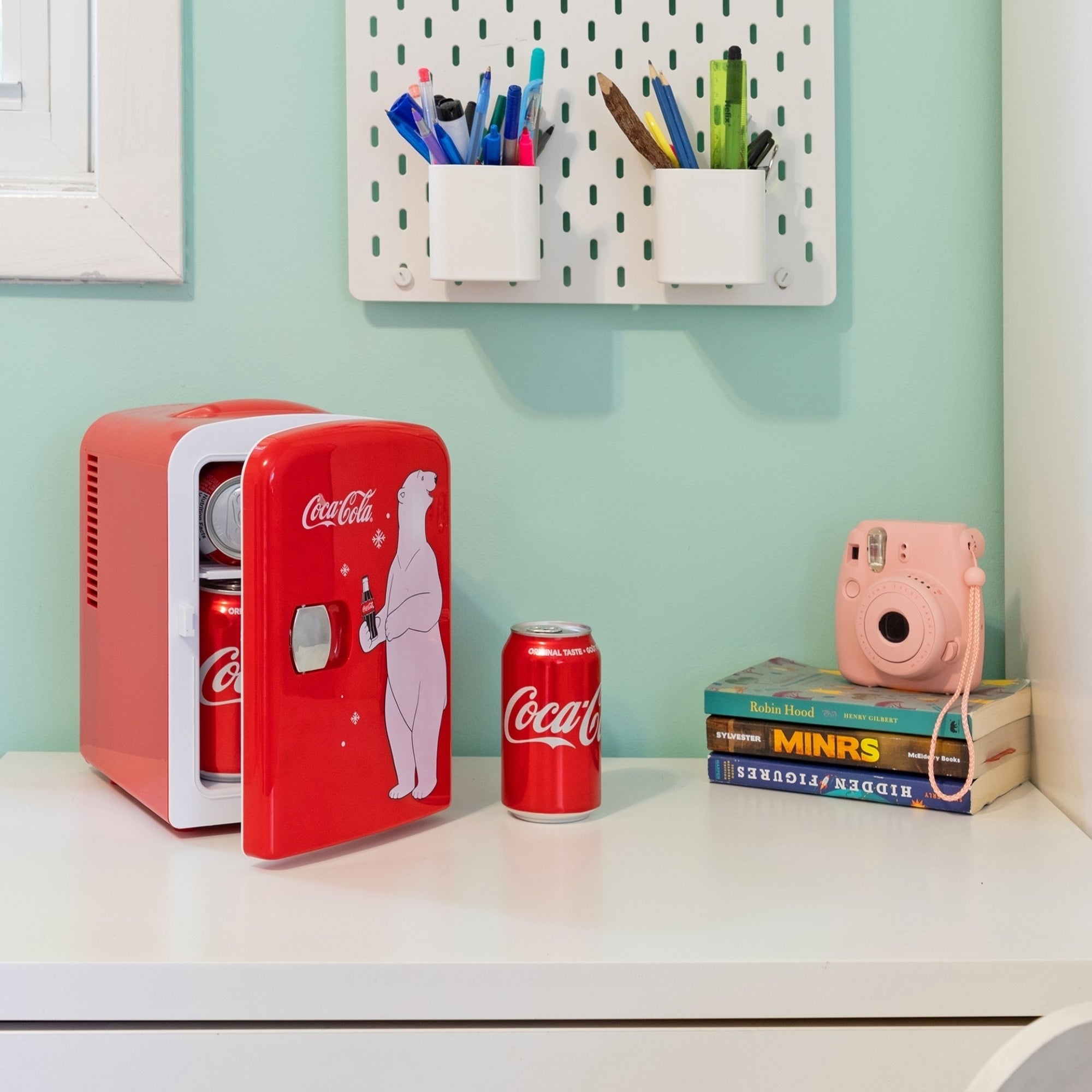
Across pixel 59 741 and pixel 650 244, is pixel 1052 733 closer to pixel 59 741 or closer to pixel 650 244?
pixel 650 244

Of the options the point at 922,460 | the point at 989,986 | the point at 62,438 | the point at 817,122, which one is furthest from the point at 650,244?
the point at 989,986

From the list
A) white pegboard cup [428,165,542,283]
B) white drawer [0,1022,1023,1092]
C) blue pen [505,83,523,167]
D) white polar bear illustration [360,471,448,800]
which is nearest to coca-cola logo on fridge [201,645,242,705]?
white polar bear illustration [360,471,448,800]

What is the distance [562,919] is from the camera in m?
0.66

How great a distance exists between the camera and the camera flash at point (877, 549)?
0.96m

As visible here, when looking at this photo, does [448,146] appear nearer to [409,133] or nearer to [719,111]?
[409,133]

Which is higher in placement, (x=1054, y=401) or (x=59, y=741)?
(x=1054, y=401)

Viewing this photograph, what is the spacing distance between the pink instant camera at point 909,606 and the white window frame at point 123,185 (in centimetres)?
66

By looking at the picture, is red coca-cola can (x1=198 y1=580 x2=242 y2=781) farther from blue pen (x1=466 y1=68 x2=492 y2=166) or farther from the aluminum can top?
blue pen (x1=466 y1=68 x2=492 y2=166)

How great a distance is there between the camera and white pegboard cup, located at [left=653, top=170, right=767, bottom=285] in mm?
942

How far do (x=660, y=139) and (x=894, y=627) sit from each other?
17.9 inches

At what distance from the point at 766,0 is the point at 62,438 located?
0.74m

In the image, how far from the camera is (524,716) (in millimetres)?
817

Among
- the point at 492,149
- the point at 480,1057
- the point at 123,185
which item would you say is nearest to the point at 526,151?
the point at 492,149

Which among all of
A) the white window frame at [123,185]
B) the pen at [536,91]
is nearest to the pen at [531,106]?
the pen at [536,91]
